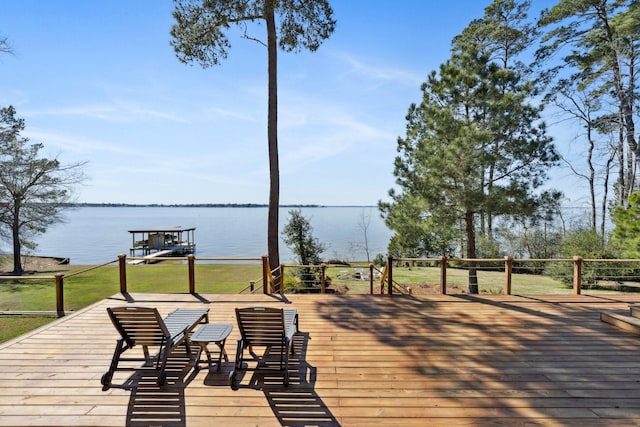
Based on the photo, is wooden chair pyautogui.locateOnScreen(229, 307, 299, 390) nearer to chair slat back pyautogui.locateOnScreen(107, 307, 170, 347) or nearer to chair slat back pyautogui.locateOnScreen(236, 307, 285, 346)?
chair slat back pyautogui.locateOnScreen(236, 307, 285, 346)

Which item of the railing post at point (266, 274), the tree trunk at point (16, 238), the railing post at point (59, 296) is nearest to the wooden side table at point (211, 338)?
Answer: the railing post at point (266, 274)

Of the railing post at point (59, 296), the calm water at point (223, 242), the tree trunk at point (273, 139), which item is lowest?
the calm water at point (223, 242)

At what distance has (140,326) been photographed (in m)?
3.14

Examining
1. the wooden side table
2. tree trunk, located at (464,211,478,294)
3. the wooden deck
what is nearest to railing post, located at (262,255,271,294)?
the wooden deck

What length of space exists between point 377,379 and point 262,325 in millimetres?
1309

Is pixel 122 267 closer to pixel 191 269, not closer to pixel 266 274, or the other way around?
pixel 191 269

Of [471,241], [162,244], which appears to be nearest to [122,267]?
[471,241]

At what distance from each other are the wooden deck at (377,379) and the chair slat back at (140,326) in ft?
1.35

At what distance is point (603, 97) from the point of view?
1326cm

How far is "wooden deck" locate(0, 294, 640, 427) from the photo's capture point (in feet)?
8.17

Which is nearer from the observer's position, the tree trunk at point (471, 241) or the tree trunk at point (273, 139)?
the tree trunk at point (273, 139)

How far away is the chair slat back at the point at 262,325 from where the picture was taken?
313 centimetres

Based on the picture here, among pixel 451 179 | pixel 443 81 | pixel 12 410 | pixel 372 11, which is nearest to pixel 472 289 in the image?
pixel 451 179

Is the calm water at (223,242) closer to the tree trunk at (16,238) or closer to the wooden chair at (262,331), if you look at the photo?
the tree trunk at (16,238)
